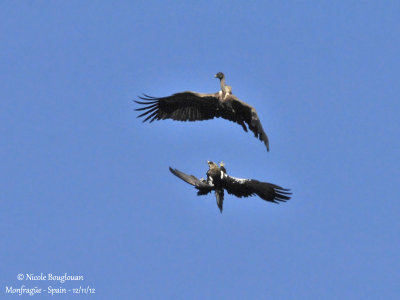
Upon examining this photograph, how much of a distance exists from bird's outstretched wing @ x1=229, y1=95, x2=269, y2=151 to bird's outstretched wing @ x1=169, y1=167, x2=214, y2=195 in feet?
7.19

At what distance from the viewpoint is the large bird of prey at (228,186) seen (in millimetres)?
35688

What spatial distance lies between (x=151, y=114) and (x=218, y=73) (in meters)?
3.12

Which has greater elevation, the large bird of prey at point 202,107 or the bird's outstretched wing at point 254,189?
the large bird of prey at point 202,107

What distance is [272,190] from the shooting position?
117 ft

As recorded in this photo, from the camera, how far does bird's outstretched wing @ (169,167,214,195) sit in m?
36.2

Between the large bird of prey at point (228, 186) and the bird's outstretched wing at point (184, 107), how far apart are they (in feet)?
11.1

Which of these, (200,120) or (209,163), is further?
(200,120)

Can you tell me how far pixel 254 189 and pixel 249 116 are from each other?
2.59 m

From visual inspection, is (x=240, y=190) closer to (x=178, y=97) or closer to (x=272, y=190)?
(x=272, y=190)

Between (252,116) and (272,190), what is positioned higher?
(252,116)

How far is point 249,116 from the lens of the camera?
37.0 m

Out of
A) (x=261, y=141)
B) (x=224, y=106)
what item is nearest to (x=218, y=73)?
(x=224, y=106)

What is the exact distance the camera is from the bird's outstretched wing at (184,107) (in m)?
38.8

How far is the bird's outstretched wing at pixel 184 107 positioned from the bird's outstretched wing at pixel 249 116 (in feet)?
3.54
